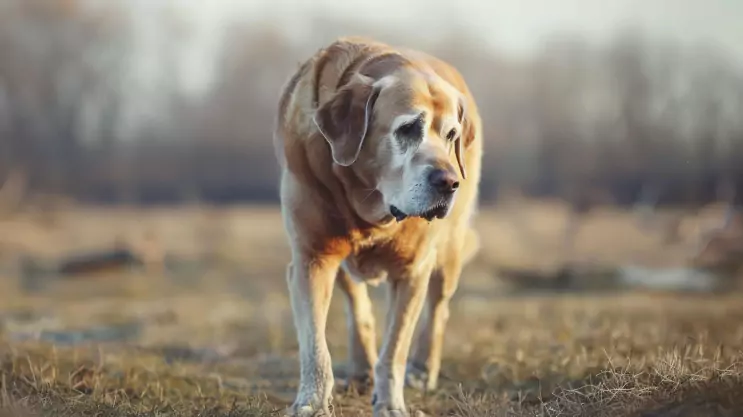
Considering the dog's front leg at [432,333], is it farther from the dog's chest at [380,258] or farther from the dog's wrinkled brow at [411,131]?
the dog's wrinkled brow at [411,131]

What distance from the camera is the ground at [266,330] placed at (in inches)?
192

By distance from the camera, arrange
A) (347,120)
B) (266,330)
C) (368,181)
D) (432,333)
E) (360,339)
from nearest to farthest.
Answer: (347,120), (368,181), (360,339), (432,333), (266,330)

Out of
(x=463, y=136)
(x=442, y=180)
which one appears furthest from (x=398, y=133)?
(x=463, y=136)

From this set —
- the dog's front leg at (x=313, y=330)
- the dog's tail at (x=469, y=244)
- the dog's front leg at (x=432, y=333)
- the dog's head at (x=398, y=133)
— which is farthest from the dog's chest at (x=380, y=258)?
the dog's tail at (x=469, y=244)

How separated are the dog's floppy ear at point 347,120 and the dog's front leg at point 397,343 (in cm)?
88

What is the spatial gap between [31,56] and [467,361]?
31.4 feet

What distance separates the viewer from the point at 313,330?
198 inches

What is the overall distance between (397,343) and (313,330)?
0.45m

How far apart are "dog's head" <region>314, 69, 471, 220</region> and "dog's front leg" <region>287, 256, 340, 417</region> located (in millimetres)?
599

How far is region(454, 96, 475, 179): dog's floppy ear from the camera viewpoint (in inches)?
191

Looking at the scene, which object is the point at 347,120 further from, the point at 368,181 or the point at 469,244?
the point at 469,244

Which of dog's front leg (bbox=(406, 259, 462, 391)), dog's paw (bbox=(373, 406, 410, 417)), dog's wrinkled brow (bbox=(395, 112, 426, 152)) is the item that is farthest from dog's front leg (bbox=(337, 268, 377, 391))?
dog's wrinkled brow (bbox=(395, 112, 426, 152))

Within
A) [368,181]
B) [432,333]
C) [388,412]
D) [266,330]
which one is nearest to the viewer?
[368,181]

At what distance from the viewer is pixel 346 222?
4945 millimetres
